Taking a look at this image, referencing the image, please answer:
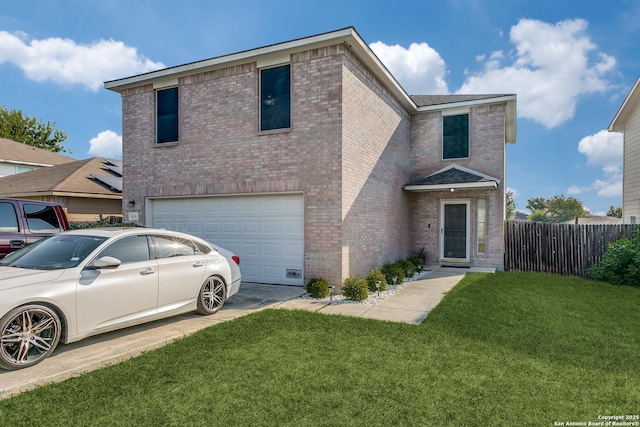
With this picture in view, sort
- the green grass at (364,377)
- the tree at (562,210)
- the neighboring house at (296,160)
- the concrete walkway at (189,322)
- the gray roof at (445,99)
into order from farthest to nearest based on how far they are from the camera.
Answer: the tree at (562,210) → the gray roof at (445,99) → the neighboring house at (296,160) → the concrete walkway at (189,322) → the green grass at (364,377)

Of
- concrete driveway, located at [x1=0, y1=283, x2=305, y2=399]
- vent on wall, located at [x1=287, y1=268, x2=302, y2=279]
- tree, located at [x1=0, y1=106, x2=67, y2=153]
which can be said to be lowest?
concrete driveway, located at [x1=0, y1=283, x2=305, y2=399]

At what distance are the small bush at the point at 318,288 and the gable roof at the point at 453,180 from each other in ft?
18.8

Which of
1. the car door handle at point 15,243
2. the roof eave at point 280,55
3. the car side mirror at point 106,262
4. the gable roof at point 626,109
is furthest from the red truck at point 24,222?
the gable roof at point 626,109

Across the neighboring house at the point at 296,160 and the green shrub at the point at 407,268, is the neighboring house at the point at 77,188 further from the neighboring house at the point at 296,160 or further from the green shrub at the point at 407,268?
the green shrub at the point at 407,268

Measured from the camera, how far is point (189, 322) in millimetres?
5578

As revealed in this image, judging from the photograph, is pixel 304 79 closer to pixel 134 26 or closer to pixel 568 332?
pixel 134 26

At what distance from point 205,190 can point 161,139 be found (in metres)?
2.30

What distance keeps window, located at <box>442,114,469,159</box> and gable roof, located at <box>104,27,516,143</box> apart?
1.70 feet

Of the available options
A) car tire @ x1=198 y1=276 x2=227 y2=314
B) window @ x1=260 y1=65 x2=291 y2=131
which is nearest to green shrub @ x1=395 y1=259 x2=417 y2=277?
window @ x1=260 y1=65 x2=291 y2=131

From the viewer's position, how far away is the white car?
3.80 m

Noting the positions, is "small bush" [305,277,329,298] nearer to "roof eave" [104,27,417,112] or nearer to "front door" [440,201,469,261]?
→ "roof eave" [104,27,417,112]

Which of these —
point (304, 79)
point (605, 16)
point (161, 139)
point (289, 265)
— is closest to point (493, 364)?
point (289, 265)

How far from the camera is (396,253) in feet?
37.3

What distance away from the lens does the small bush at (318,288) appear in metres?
7.38
